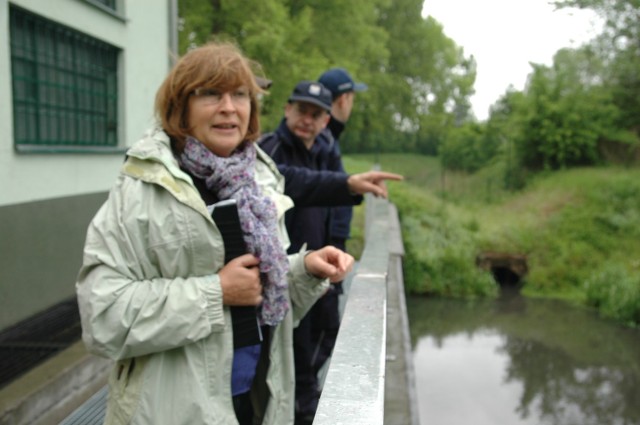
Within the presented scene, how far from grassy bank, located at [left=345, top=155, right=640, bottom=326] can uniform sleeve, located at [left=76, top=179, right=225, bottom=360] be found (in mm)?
9996

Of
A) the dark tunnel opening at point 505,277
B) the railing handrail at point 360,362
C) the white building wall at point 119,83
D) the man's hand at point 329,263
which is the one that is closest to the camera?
the railing handrail at point 360,362

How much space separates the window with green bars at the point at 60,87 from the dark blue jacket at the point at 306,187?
306 cm

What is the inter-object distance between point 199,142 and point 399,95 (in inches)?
1229

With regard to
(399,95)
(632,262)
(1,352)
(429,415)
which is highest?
(399,95)

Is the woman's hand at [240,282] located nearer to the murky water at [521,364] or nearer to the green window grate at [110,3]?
the green window grate at [110,3]

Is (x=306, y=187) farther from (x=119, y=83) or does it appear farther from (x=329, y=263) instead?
(x=119, y=83)

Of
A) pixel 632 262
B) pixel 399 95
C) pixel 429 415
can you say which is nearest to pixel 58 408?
pixel 429 415

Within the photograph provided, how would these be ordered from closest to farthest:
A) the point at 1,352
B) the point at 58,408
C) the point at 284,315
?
the point at 284,315
the point at 58,408
the point at 1,352

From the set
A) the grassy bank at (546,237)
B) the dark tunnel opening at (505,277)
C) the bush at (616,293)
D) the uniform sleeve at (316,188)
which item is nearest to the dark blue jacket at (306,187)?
the uniform sleeve at (316,188)

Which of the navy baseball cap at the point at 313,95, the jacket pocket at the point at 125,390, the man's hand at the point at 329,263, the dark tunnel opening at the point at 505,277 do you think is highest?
the navy baseball cap at the point at 313,95

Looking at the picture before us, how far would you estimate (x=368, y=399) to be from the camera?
1.24 m

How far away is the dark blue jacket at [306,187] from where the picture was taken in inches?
106

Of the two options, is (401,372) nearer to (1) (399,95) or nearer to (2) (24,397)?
(2) (24,397)

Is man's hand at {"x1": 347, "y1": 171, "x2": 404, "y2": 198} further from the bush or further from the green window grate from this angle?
the bush
